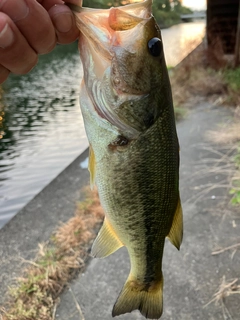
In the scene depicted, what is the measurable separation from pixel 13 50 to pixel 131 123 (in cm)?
57

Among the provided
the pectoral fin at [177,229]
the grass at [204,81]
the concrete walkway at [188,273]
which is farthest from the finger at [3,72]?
the grass at [204,81]

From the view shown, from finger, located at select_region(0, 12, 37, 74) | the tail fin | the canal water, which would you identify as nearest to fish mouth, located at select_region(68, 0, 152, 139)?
finger, located at select_region(0, 12, 37, 74)

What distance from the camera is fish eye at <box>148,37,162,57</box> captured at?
143 cm

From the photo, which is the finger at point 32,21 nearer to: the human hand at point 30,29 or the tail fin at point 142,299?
the human hand at point 30,29

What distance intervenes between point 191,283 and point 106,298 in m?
0.83

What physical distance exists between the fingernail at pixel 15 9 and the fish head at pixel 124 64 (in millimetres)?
219

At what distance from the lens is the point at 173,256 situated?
3840 mm

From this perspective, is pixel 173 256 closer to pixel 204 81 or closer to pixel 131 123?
pixel 131 123

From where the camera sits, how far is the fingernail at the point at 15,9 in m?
1.33

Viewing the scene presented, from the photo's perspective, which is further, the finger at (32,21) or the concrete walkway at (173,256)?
the concrete walkway at (173,256)

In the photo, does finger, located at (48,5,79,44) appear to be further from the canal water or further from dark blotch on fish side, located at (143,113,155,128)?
the canal water

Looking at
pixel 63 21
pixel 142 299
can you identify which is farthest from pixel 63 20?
pixel 142 299

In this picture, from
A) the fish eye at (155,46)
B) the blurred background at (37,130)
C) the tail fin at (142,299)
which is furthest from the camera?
the blurred background at (37,130)

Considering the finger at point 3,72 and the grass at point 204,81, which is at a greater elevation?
the finger at point 3,72
